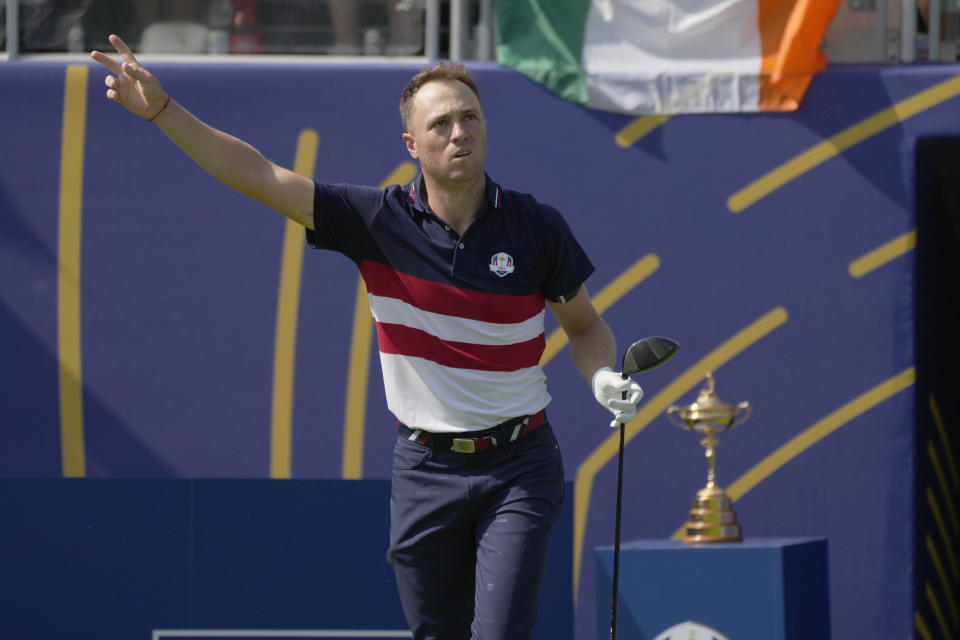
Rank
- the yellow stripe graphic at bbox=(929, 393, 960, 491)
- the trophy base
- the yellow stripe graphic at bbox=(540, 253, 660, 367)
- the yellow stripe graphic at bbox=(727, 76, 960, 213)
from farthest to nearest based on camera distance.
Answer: the yellow stripe graphic at bbox=(929, 393, 960, 491)
the yellow stripe graphic at bbox=(540, 253, 660, 367)
the yellow stripe graphic at bbox=(727, 76, 960, 213)
the trophy base

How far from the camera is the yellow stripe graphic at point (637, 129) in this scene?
6078 mm

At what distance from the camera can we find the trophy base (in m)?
5.21

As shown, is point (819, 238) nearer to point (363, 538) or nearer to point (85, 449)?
point (363, 538)

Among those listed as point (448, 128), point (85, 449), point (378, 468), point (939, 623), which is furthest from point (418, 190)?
point (939, 623)

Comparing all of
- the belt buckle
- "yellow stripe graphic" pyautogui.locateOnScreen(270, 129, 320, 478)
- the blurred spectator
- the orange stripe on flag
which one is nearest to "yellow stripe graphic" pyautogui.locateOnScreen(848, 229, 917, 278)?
the orange stripe on flag

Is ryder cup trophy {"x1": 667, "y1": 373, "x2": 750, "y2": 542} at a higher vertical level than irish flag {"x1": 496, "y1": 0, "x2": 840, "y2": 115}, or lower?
lower

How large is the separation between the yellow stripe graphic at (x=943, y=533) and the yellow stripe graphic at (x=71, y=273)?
3717mm

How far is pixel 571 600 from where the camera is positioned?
6.00m

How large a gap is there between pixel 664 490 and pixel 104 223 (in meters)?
2.71

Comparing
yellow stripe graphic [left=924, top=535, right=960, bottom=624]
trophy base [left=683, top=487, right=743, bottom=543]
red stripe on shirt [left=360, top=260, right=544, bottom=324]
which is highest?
red stripe on shirt [left=360, top=260, right=544, bottom=324]

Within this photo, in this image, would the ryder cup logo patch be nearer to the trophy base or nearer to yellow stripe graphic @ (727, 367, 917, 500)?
the trophy base

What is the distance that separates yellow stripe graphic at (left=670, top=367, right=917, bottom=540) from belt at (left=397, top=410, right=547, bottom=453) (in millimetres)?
2653

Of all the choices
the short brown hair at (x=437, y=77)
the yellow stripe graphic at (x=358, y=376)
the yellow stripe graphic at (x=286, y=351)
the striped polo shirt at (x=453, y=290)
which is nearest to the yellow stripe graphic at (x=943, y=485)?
the yellow stripe graphic at (x=358, y=376)

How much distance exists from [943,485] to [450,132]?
3884mm
